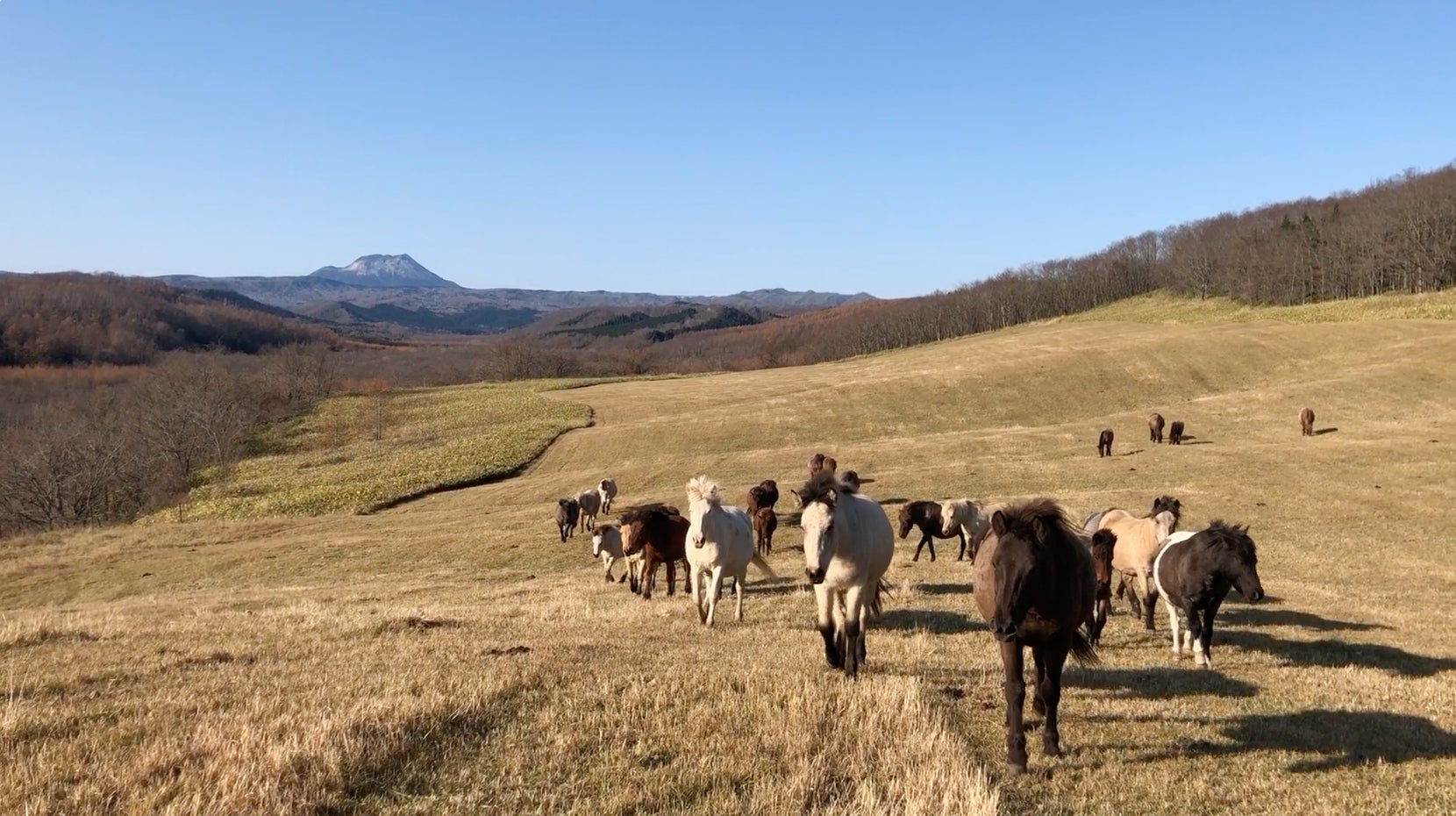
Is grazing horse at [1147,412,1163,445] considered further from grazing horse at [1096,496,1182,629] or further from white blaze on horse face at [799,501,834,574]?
white blaze on horse face at [799,501,834,574]

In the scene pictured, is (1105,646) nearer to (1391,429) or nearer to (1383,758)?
(1383,758)

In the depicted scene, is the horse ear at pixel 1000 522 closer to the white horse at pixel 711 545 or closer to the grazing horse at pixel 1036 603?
the grazing horse at pixel 1036 603

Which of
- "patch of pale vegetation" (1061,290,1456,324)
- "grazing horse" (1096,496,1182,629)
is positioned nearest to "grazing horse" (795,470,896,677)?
"grazing horse" (1096,496,1182,629)

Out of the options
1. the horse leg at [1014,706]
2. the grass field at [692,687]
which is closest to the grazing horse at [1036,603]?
the horse leg at [1014,706]

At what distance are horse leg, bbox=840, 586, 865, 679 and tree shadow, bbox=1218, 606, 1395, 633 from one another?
9.61 meters

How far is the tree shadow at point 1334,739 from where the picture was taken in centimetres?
719

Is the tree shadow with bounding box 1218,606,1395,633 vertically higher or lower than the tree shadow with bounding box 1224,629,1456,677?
lower

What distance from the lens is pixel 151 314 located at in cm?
19475

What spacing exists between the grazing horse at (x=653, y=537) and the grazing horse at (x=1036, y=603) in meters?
9.72

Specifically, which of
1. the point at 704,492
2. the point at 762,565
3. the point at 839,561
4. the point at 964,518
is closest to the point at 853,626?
the point at 839,561

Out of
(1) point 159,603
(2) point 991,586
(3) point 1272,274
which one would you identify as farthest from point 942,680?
(3) point 1272,274

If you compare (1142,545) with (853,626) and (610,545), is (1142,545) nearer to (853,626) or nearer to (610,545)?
(853,626)

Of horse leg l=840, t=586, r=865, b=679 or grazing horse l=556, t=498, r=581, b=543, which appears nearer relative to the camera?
horse leg l=840, t=586, r=865, b=679

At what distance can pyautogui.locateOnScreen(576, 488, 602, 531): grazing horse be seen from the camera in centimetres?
3138
